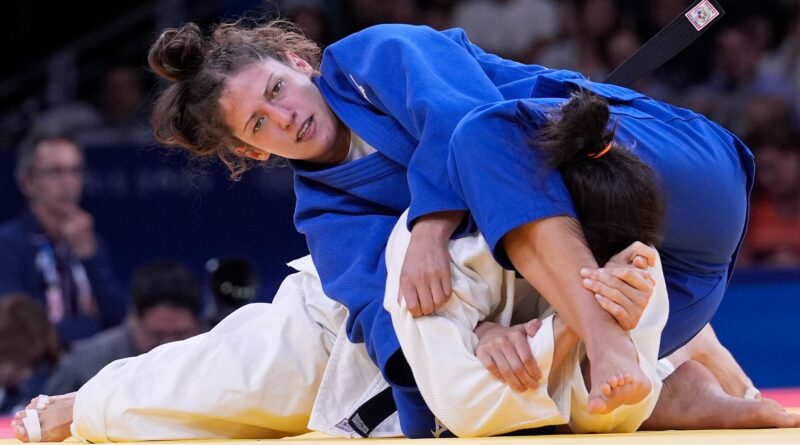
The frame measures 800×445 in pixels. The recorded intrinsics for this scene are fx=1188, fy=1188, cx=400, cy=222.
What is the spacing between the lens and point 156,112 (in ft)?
7.95

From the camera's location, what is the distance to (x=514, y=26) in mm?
5641

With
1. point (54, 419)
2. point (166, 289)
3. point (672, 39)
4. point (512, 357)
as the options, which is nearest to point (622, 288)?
point (512, 357)

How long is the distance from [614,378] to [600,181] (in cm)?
30

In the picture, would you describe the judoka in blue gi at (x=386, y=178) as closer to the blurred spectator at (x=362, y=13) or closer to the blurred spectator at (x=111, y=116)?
the blurred spectator at (x=111, y=116)

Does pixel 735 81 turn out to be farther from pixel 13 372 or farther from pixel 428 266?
pixel 428 266

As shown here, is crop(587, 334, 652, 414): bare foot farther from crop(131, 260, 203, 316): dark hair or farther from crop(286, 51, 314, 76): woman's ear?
crop(131, 260, 203, 316): dark hair

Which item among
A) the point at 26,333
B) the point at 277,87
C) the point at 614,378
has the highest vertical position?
the point at 277,87

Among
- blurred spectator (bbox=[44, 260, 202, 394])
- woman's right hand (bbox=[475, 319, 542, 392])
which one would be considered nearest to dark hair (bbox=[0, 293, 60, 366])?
blurred spectator (bbox=[44, 260, 202, 394])

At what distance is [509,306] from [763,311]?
8.94ft

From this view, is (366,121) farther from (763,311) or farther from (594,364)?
(763,311)

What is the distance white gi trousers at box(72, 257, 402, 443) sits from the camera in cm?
214

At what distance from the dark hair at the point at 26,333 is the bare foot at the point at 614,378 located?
298 cm

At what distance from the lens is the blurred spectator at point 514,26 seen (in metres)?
5.61

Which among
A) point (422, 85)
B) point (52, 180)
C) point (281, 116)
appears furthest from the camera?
point (52, 180)
